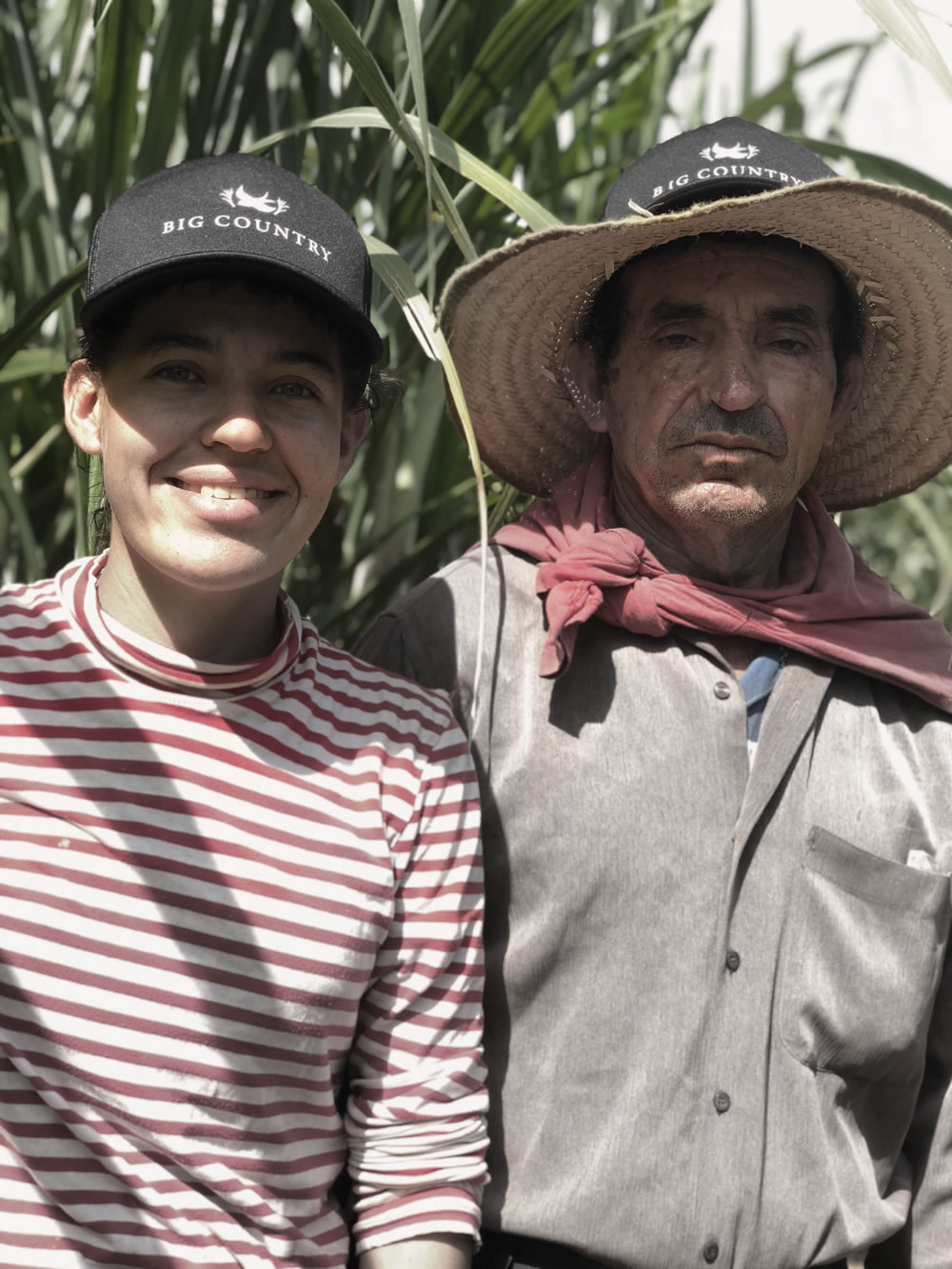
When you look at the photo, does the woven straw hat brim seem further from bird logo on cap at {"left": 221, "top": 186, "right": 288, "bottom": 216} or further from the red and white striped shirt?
the red and white striped shirt

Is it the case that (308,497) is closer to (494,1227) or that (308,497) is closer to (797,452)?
(797,452)

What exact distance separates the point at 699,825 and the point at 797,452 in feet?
1.39

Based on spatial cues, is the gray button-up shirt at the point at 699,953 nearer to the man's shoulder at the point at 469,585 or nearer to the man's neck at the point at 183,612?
the man's shoulder at the point at 469,585

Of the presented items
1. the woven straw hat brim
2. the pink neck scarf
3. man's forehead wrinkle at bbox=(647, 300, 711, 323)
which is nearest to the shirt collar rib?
the pink neck scarf

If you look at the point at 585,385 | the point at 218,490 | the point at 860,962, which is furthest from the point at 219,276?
the point at 860,962

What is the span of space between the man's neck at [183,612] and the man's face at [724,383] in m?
0.50

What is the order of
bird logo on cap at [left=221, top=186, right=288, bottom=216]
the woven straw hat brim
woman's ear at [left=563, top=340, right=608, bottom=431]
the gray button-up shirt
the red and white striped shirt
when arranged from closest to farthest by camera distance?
the red and white striped shirt, bird logo on cap at [left=221, top=186, right=288, bottom=216], the gray button-up shirt, the woven straw hat brim, woman's ear at [left=563, top=340, right=608, bottom=431]

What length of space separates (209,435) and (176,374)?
66 millimetres

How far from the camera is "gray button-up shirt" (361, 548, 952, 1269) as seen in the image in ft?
4.57

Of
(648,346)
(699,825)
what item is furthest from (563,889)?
(648,346)

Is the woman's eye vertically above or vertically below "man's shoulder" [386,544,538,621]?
above

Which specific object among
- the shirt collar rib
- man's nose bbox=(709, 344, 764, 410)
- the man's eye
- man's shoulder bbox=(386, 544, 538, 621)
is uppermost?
man's nose bbox=(709, 344, 764, 410)

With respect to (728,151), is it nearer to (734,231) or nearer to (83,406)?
(734,231)

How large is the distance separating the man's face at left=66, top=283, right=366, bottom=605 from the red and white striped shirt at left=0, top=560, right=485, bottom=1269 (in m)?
0.09
